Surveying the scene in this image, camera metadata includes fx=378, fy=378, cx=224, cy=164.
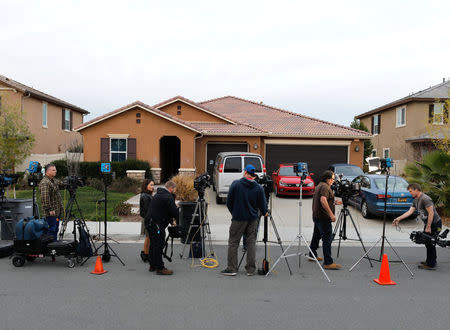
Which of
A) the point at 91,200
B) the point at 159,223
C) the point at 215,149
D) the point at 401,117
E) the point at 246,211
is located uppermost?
the point at 401,117

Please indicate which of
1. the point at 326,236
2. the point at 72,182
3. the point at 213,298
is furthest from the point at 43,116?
the point at 213,298

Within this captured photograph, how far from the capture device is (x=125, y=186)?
61.5ft

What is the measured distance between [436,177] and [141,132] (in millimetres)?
14444

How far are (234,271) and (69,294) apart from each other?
2763mm

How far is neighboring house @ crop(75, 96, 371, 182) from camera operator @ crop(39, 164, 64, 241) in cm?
1236

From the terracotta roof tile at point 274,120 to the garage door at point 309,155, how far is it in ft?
2.92

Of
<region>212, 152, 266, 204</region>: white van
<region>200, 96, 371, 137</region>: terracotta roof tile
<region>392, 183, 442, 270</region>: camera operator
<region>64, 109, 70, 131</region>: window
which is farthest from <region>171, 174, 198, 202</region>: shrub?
<region>64, 109, 70, 131</region>: window

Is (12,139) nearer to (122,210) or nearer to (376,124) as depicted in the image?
(122,210)

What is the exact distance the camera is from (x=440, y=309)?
528 centimetres

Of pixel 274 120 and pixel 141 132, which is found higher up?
pixel 274 120

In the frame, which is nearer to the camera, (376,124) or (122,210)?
(122,210)

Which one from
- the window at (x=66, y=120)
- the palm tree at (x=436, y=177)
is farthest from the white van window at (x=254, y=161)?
the window at (x=66, y=120)

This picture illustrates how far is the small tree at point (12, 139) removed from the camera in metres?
19.5

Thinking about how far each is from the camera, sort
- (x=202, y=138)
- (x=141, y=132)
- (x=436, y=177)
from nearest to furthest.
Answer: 1. (x=436, y=177)
2. (x=141, y=132)
3. (x=202, y=138)
